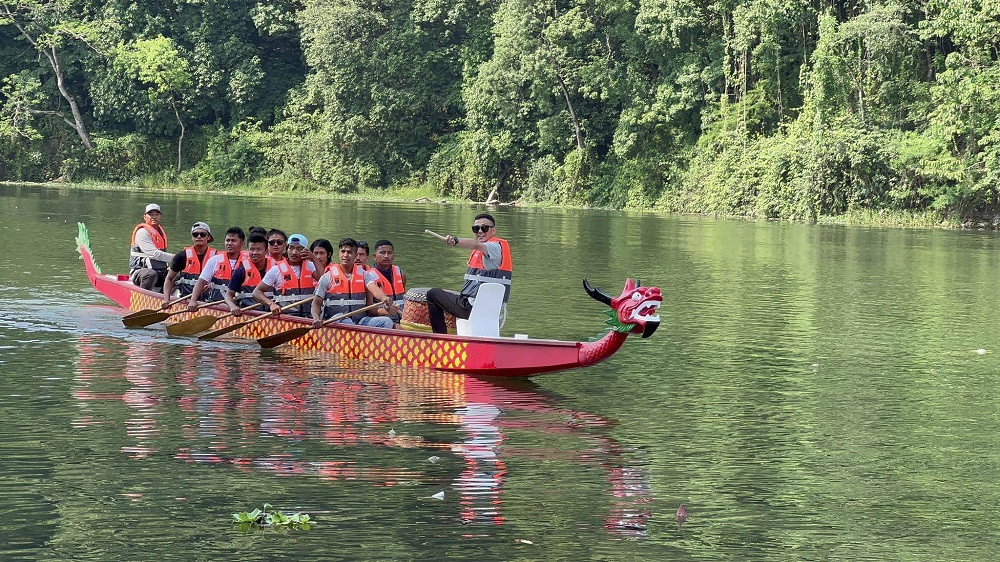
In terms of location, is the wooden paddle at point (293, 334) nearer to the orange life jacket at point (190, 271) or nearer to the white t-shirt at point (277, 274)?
the white t-shirt at point (277, 274)

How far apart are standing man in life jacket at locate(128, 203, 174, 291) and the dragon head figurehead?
8.15m

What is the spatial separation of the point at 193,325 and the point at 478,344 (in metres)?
3.91

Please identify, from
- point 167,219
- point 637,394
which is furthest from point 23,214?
point 637,394

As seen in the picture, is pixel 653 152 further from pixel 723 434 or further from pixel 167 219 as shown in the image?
pixel 723 434

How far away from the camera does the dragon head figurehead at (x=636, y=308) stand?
12250 millimetres

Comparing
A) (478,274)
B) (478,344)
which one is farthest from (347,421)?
(478,274)

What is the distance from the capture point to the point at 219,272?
667 inches

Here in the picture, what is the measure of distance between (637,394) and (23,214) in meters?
28.8

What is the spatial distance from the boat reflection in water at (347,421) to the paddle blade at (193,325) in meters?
0.60

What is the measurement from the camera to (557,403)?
12.9 metres

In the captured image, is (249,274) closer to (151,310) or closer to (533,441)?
(151,310)

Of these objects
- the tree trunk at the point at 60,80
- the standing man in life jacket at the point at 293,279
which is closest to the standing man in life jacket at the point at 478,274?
the standing man in life jacket at the point at 293,279

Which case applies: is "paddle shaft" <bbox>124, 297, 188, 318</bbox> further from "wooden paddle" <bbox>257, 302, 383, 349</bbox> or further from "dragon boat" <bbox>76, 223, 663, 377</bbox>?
"wooden paddle" <bbox>257, 302, 383, 349</bbox>

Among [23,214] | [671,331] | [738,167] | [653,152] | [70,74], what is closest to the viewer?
[671,331]
